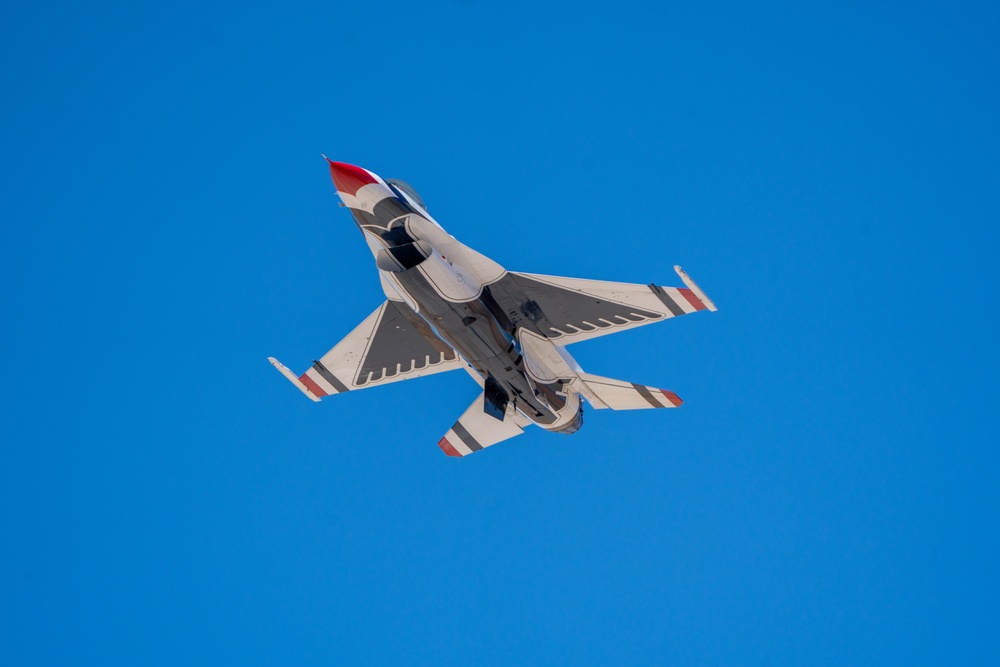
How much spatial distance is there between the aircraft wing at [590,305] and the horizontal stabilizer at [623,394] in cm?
150

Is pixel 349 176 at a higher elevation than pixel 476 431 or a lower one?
higher

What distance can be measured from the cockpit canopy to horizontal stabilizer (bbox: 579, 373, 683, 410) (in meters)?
7.40

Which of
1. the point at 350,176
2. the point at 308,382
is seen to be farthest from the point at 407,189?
the point at 308,382

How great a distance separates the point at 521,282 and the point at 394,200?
4.61 meters

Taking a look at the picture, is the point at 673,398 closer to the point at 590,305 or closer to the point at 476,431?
the point at 590,305

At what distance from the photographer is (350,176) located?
26.3 metres

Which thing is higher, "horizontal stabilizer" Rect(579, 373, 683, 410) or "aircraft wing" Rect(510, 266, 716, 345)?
"aircraft wing" Rect(510, 266, 716, 345)

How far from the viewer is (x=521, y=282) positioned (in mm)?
28094

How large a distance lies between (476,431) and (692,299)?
9216mm

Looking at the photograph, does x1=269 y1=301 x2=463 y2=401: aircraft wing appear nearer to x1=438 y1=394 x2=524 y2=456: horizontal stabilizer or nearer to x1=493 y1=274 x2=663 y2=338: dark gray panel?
x1=438 y1=394 x2=524 y2=456: horizontal stabilizer

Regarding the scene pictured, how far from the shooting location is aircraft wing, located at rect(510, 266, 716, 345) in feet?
91.5

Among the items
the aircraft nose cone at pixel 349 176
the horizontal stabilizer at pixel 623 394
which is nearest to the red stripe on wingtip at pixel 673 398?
the horizontal stabilizer at pixel 623 394

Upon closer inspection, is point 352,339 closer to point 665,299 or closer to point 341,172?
point 341,172

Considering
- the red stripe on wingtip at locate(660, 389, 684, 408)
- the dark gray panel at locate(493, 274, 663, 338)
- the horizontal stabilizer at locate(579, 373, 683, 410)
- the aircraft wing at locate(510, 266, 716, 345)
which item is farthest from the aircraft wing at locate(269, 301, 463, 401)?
the red stripe on wingtip at locate(660, 389, 684, 408)
